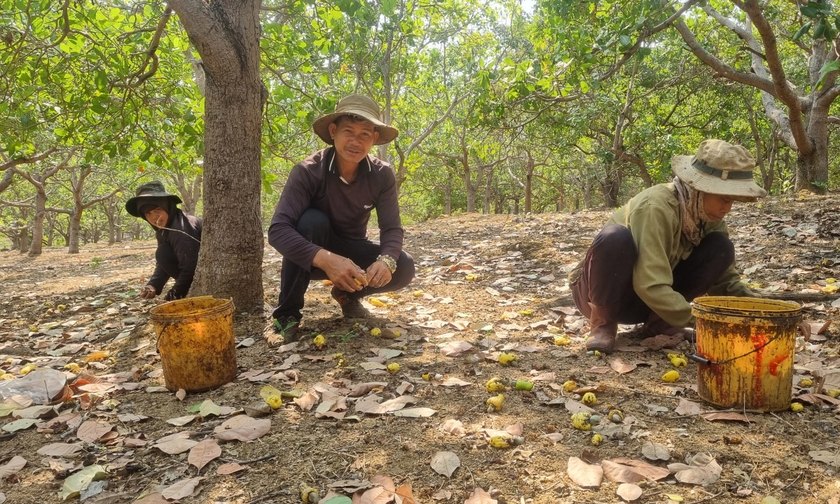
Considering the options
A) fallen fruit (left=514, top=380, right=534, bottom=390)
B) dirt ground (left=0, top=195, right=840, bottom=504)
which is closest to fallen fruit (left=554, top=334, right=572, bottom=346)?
dirt ground (left=0, top=195, right=840, bottom=504)

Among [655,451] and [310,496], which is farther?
[655,451]

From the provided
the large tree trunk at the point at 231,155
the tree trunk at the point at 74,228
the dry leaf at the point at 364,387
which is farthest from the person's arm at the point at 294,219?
the tree trunk at the point at 74,228

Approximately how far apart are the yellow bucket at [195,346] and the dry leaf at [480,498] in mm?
1499

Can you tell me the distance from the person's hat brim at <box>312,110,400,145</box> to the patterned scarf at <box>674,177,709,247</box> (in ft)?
5.01

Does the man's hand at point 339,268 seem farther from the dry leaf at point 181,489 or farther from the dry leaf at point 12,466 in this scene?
the dry leaf at point 12,466

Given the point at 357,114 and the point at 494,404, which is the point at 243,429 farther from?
the point at 357,114

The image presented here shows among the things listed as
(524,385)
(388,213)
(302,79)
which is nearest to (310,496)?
(524,385)

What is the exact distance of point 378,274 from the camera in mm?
2971

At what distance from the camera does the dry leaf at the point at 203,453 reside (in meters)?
1.80

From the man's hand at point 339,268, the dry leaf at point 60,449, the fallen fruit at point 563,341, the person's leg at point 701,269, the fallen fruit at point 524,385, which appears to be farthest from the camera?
the fallen fruit at point 563,341

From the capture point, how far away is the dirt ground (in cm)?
165

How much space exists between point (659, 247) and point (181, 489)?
225cm

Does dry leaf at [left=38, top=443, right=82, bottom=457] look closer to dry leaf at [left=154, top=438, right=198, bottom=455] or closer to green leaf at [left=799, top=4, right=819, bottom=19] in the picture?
dry leaf at [left=154, top=438, right=198, bottom=455]

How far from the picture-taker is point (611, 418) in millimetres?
2025
